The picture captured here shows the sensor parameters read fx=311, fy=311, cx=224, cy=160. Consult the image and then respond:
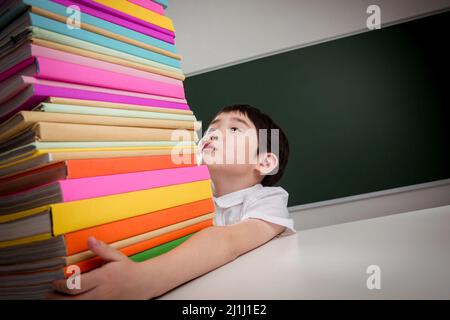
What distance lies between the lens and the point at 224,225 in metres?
1.05

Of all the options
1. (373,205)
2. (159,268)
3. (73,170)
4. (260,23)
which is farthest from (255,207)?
(260,23)

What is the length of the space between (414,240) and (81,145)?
0.82 meters

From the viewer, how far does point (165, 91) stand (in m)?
0.66

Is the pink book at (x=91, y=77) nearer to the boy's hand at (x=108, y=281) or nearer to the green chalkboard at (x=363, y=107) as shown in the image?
the boy's hand at (x=108, y=281)

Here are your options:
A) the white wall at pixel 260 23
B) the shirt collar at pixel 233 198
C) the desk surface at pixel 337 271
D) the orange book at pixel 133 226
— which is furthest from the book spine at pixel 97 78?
the white wall at pixel 260 23

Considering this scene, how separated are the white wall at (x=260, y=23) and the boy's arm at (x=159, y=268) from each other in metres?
1.84

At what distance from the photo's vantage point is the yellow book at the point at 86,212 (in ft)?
1.33

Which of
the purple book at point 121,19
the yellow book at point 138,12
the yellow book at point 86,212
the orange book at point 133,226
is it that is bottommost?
the orange book at point 133,226

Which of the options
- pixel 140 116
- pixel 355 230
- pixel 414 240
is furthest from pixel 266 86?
pixel 140 116

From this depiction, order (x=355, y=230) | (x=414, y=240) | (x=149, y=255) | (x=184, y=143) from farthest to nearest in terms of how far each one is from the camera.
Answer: (x=355, y=230), (x=414, y=240), (x=184, y=143), (x=149, y=255)

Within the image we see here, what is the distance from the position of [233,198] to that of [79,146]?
32.1 inches

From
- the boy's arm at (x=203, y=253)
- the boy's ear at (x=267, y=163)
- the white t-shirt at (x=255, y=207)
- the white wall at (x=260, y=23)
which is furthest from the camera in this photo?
the white wall at (x=260, y=23)

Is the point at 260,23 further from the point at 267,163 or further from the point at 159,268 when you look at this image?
the point at 159,268

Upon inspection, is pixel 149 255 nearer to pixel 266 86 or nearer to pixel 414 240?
pixel 414 240
